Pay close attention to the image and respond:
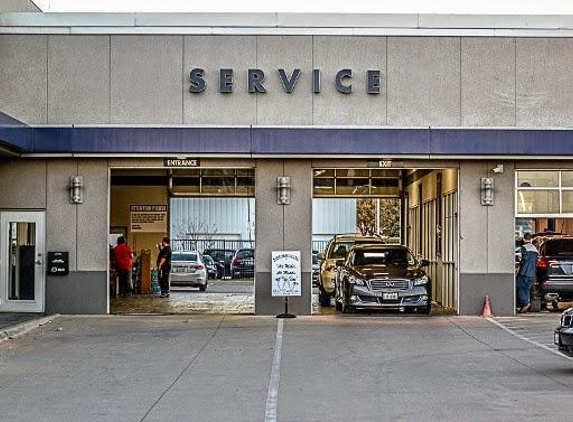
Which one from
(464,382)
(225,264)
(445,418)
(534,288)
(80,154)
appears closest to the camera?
(445,418)

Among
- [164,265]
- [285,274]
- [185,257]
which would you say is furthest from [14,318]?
[185,257]

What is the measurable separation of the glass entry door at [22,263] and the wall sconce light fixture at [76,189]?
820 millimetres

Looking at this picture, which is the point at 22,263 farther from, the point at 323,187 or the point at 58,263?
the point at 323,187

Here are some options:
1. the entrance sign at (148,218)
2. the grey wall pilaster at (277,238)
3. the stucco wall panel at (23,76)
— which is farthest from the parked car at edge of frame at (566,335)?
the entrance sign at (148,218)

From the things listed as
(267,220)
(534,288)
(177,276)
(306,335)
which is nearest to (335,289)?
(267,220)

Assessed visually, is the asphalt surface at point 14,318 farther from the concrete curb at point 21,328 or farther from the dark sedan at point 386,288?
the dark sedan at point 386,288

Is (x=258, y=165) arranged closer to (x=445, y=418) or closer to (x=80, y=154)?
(x=80, y=154)

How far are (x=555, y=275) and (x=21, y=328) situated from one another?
12111 mm

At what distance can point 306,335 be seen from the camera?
63.0 feet

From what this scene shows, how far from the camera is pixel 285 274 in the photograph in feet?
74.9

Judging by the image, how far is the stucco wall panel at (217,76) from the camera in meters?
23.3

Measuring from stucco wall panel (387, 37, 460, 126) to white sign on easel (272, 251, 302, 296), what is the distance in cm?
371

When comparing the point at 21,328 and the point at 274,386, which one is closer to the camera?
the point at 274,386

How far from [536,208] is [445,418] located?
47.5ft
